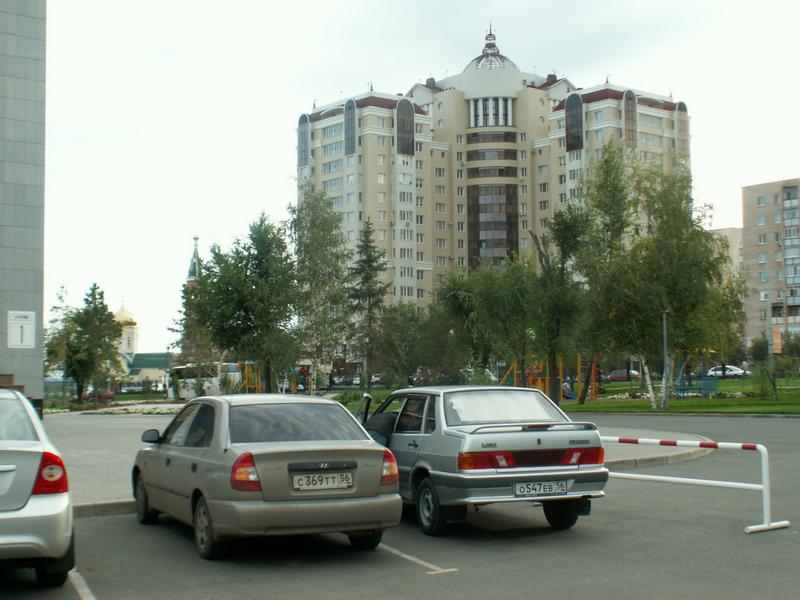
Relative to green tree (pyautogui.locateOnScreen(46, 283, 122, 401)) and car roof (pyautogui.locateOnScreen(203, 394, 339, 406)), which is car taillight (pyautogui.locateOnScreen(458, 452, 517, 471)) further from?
green tree (pyautogui.locateOnScreen(46, 283, 122, 401))

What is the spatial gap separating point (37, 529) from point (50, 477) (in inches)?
15.3

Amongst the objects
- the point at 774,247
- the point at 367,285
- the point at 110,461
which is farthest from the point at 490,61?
the point at 110,461

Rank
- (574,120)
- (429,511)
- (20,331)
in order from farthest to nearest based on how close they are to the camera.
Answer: (574,120) < (20,331) < (429,511)

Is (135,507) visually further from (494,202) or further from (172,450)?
(494,202)

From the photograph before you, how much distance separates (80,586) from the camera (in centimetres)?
764

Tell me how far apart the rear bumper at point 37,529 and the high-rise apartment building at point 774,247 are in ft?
452

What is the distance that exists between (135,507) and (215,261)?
40.3 m

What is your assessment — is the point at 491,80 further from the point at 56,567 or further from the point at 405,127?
the point at 56,567

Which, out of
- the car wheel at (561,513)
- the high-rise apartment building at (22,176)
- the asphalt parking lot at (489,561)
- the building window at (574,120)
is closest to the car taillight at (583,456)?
the car wheel at (561,513)

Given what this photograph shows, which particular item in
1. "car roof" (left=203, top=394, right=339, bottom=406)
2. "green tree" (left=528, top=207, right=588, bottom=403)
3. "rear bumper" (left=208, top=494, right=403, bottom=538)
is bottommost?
"rear bumper" (left=208, top=494, right=403, bottom=538)

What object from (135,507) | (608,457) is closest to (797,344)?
(608,457)

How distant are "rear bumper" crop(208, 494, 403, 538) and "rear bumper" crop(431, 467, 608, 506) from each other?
1.19 metres

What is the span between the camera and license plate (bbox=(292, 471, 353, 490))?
8195 mm

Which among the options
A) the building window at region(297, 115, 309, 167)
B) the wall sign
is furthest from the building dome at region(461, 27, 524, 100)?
the wall sign
